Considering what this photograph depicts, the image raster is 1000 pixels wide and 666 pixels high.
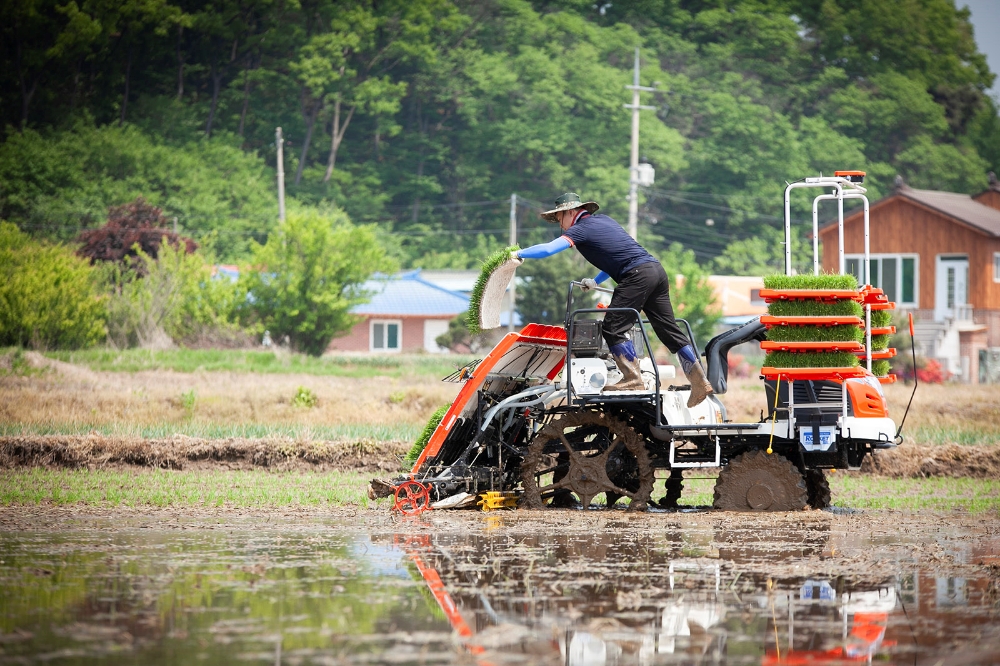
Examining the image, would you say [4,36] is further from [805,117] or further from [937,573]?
[937,573]

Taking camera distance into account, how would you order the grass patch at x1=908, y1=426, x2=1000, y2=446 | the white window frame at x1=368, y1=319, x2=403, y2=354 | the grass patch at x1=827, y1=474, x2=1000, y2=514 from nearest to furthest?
1. the grass patch at x1=827, y1=474, x2=1000, y2=514
2. the grass patch at x1=908, y1=426, x2=1000, y2=446
3. the white window frame at x1=368, y1=319, x2=403, y2=354

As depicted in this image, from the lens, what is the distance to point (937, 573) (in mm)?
8453

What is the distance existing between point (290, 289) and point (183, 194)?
92.6 ft

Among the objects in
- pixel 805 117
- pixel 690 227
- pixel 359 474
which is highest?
pixel 805 117

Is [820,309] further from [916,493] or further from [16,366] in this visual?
[16,366]

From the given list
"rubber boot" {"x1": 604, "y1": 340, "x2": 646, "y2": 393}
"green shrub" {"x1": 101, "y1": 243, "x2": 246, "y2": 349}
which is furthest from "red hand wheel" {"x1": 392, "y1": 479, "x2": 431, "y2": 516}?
"green shrub" {"x1": 101, "y1": 243, "x2": 246, "y2": 349}

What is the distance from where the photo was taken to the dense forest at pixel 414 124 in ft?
238

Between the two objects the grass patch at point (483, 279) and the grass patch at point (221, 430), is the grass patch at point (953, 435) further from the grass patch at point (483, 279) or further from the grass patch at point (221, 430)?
the grass patch at point (483, 279)

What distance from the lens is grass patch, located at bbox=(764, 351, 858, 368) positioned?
11359 mm

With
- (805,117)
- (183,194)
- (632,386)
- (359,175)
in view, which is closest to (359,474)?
(632,386)

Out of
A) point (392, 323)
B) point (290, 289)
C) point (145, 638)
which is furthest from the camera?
point (392, 323)

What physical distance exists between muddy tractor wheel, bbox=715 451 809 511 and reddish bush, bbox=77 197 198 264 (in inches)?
1856

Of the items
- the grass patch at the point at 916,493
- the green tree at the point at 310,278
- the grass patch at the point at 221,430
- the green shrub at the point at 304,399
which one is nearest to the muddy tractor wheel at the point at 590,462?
the grass patch at the point at 916,493

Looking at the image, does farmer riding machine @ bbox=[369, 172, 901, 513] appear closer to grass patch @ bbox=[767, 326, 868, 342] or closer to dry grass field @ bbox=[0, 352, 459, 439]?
grass patch @ bbox=[767, 326, 868, 342]
